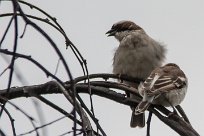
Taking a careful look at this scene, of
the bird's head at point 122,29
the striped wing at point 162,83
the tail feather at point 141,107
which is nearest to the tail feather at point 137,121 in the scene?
the striped wing at point 162,83

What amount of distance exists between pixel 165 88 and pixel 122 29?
122 inches

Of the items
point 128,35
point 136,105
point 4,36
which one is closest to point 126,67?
point 128,35

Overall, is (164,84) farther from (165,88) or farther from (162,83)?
(165,88)

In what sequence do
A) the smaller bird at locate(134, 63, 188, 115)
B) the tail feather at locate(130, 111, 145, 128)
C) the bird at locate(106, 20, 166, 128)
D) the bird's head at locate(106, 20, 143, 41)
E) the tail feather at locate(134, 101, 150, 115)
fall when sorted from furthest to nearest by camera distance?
the bird's head at locate(106, 20, 143, 41)
the bird at locate(106, 20, 166, 128)
the tail feather at locate(130, 111, 145, 128)
the smaller bird at locate(134, 63, 188, 115)
the tail feather at locate(134, 101, 150, 115)

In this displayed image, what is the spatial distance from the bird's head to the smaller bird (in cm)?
209

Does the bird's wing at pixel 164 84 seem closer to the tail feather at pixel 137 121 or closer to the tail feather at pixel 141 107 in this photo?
the tail feather at pixel 137 121

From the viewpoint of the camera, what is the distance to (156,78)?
5363 millimetres

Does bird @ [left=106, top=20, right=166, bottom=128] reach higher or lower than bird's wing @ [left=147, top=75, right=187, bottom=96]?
higher

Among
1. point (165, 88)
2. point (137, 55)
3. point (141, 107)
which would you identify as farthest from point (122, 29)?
point (141, 107)

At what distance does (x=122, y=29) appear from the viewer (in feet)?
26.5

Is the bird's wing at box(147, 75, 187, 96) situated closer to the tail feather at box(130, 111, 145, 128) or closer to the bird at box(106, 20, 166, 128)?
the tail feather at box(130, 111, 145, 128)

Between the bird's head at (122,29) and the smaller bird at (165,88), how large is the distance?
209 cm

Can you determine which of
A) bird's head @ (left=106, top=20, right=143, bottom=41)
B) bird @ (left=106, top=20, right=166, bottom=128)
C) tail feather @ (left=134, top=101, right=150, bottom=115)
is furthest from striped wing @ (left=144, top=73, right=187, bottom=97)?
bird's head @ (left=106, top=20, right=143, bottom=41)

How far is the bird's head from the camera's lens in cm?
785
